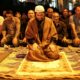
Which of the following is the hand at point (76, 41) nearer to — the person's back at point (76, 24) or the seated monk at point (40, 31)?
the person's back at point (76, 24)

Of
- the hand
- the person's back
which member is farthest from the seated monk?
the person's back

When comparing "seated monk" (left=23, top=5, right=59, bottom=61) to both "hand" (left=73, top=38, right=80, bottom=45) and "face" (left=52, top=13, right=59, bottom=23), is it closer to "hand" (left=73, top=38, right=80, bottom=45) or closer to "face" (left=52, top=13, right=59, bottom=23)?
"hand" (left=73, top=38, right=80, bottom=45)

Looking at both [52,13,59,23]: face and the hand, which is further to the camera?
[52,13,59,23]: face

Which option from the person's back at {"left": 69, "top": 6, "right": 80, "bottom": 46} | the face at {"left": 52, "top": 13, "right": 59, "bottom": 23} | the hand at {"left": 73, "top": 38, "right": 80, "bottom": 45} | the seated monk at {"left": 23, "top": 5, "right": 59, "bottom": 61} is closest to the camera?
the seated monk at {"left": 23, "top": 5, "right": 59, "bottom": 61}

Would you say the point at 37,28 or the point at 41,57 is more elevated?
the point at 37,28

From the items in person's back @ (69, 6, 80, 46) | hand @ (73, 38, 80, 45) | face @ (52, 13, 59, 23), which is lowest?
hand @ (73, 38, 80, 45)

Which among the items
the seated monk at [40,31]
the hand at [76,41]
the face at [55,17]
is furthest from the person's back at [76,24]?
the seated monk at [40,31]

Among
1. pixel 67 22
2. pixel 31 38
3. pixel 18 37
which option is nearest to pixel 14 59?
pixel 31 38

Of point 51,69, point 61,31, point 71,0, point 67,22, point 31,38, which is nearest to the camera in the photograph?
point 51,69

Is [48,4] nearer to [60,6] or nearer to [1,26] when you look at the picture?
[60,6]

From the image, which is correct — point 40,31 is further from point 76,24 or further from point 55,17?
point 76,24

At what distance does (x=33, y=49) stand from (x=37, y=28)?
1.73 ft

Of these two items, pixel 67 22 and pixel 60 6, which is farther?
pixel 60 6

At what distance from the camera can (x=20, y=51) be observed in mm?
7098
